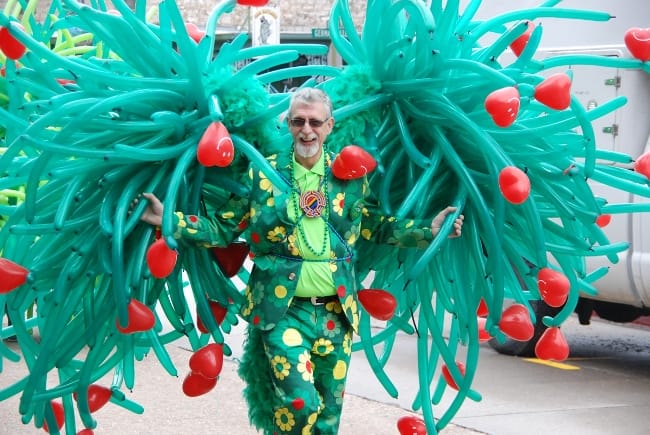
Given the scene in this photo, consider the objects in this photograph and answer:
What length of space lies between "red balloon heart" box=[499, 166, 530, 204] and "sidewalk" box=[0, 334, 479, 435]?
2.34 metres

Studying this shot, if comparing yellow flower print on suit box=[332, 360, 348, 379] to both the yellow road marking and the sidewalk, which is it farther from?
the yellow road marking

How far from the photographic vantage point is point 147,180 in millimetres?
4039

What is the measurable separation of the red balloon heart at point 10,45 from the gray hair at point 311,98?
987mm

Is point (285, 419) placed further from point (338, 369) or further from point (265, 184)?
point (265, 184)

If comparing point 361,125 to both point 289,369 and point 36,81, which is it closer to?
point 289,369

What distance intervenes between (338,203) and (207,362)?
76cm

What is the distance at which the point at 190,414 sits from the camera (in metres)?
6.30

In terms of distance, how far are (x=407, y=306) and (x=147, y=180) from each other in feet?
4.07

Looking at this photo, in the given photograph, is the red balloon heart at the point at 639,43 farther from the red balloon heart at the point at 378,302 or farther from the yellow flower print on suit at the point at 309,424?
the yellow flower print on suit at the point at 309,424

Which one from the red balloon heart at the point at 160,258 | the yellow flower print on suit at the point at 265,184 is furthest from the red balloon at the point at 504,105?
the red balloon heart at the point at 160,258

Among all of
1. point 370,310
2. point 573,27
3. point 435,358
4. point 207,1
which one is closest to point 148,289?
point 370,310

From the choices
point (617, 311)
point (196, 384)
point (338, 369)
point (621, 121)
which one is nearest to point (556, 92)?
point (338, 369)

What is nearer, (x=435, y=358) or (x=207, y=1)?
(x=435, y=358)

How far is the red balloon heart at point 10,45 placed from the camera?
3869 millimetres
